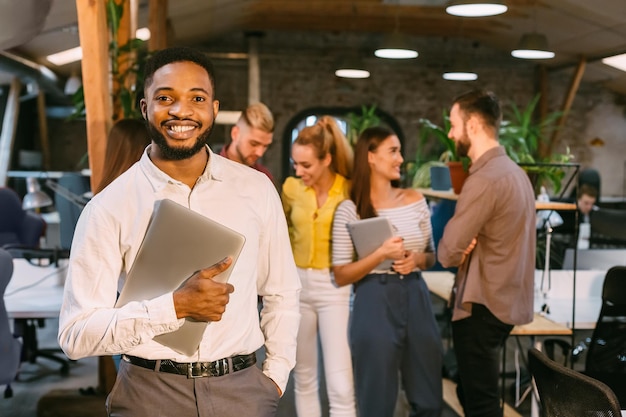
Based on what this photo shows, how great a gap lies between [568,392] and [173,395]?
0.90 m

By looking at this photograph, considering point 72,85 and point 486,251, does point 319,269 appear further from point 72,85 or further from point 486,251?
point 72,85

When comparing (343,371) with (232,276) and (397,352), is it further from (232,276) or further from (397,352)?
(232,276)

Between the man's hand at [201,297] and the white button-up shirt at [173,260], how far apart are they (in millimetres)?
24

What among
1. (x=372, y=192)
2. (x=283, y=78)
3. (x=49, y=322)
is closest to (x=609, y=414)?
(x=372, y=192)

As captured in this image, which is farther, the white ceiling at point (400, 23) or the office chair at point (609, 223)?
the white ceiling at point (400, 23)

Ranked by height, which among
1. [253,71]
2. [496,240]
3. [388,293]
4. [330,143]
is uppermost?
[253,71]

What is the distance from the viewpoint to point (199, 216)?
65.1 inches

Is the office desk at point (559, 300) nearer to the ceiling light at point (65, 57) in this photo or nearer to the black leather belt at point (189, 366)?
the black leather belt at point (189, 366)

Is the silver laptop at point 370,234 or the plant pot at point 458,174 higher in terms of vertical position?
the plant pot at point 458,174

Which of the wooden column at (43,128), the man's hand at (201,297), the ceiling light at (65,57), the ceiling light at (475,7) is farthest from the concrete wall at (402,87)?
the man's hand at (201,297)

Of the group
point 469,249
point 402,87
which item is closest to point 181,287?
point 469,249

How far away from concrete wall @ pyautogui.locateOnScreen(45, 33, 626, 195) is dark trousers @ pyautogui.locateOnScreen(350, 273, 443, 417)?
9.97 m

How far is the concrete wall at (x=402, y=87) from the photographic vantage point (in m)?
13.3

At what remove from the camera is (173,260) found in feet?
5.44
